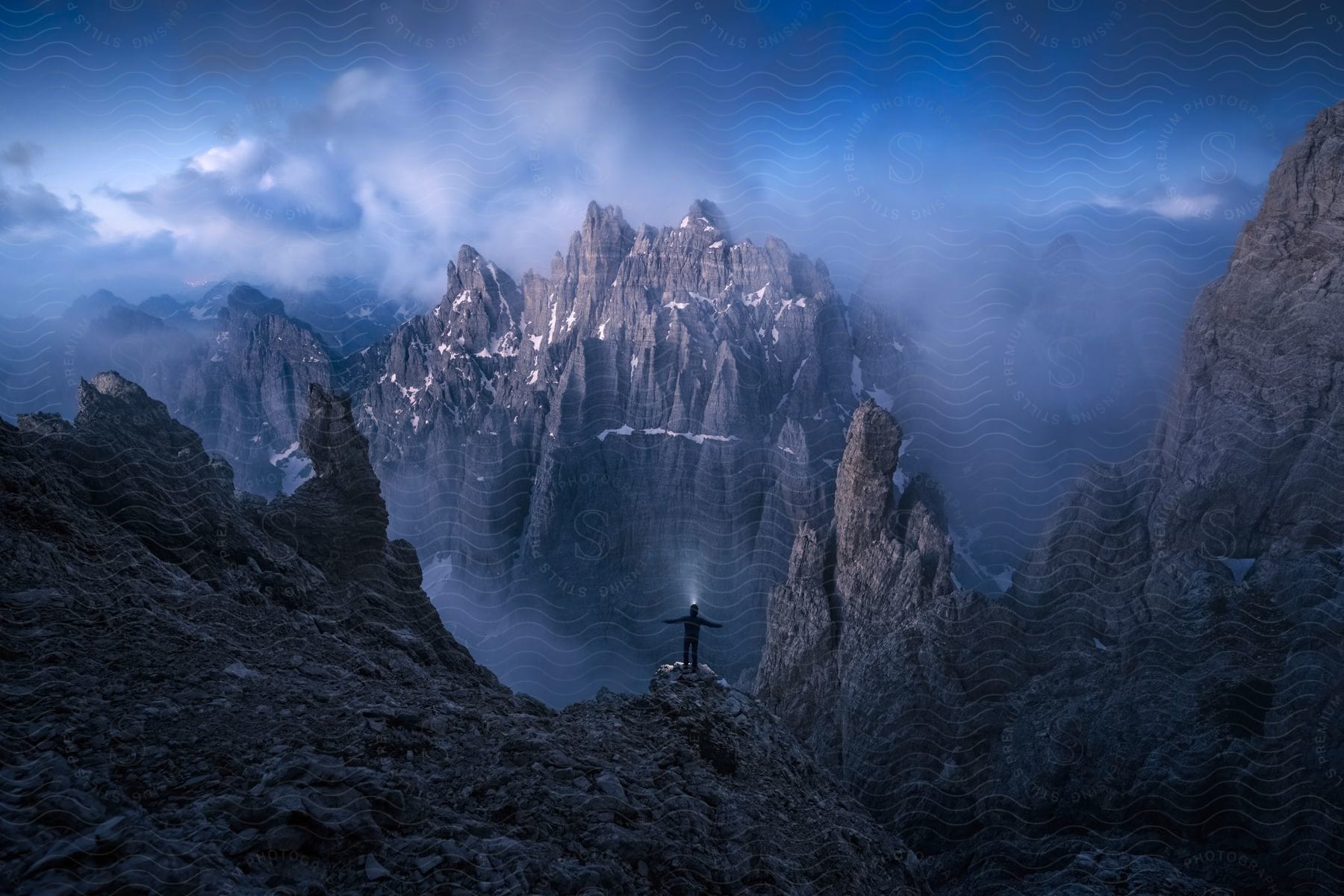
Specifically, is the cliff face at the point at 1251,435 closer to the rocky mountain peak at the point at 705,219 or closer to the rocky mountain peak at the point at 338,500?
the rocky mountain peak at the point at 338,500

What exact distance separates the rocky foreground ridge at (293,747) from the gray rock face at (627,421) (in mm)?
79689

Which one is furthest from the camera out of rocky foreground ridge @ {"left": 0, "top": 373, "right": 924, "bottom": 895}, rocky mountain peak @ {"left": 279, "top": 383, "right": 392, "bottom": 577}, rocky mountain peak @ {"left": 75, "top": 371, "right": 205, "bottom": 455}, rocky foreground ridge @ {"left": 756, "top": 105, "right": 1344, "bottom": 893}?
rocky mountain peak @ {"left": 75, "top": 371, "right": 205, "bottom": 455}

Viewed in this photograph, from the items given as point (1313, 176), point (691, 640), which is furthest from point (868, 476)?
point (691, 640)

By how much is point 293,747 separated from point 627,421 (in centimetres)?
11418

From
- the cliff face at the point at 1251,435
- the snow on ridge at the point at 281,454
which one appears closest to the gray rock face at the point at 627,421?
the snow on ridge at the point at 281,454

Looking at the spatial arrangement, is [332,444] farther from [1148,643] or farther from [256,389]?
[256,389]

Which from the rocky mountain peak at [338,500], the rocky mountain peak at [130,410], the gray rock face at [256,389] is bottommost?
the rocky mountain peak at [338,500]

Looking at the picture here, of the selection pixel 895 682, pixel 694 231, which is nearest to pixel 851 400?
pixel 694 231

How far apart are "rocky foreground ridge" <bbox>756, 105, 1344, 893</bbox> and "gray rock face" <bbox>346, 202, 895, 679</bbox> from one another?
51835mm

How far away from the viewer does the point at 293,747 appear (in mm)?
6062

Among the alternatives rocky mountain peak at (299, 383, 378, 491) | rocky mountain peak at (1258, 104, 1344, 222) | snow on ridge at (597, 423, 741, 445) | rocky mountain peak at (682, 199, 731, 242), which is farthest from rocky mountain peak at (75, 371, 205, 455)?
rocky mountain peak at (682, 199, 731, 242)

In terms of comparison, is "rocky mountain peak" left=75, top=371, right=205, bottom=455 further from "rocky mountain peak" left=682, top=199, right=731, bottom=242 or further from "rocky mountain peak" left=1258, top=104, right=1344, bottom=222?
"rocky mountain peak" left=682, top=199, right=731, bottom=242

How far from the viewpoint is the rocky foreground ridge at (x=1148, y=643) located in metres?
19.2

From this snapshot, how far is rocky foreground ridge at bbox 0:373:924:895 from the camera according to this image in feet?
15.2
